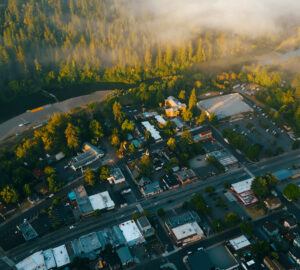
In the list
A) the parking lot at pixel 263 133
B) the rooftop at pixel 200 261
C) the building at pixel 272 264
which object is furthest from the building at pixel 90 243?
the parking lot at pixel 263 133

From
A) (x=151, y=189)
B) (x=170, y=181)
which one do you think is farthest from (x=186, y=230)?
(x=170, y=181)

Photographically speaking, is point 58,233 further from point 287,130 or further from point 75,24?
point 75,24

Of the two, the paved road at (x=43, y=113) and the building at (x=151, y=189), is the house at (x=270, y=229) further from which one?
the paved road at (x=43, y=113)

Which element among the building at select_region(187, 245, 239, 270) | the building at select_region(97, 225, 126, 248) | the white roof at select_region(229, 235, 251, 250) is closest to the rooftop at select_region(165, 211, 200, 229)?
the building at select_region(187, 245, 239, 270)

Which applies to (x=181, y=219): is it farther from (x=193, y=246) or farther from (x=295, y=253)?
(x=295, y=253)

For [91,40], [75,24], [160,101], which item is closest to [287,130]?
[160,101]

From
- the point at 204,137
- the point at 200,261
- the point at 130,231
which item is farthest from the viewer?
the point at 204,137
